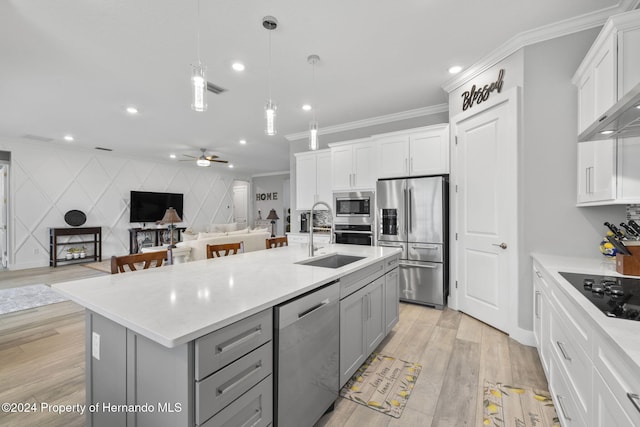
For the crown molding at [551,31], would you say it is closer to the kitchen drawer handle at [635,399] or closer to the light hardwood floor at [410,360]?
the kitchen drawer handle at [635,399]

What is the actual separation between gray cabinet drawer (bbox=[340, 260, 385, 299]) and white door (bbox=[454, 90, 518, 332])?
4.24ft

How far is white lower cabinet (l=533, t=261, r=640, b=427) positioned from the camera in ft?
2.61

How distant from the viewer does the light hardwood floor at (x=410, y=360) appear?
169cm

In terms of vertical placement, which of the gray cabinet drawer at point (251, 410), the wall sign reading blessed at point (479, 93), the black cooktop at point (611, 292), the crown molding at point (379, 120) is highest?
the crown molding at point (379, 120)

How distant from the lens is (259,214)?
11.0m

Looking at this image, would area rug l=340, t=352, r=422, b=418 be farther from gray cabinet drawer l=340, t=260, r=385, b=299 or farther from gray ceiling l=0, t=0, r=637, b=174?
gray ceiling l=0, t=0, r=637, b=174

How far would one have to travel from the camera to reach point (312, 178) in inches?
202

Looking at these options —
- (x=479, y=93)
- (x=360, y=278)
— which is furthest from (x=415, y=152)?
(x=360, y=278)

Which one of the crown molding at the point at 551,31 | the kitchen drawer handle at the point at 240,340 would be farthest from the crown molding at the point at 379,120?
the kitchen drawer handle at the point at 240,340

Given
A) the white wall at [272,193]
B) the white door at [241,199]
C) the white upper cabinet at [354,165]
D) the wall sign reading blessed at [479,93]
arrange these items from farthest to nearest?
the white door at [241,199] → the white wall at [272,193] → the white upper cabinet at [354,165] → the wall sign reading blessed at [479,93]

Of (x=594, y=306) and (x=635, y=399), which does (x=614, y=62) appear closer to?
(x=594, y=306)

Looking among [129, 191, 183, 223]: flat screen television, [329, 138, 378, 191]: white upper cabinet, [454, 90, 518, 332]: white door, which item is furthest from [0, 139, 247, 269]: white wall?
[454, 90, 518, 332]: white door

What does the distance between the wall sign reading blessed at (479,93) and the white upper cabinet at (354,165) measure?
129cm

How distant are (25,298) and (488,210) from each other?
6.08 metres
